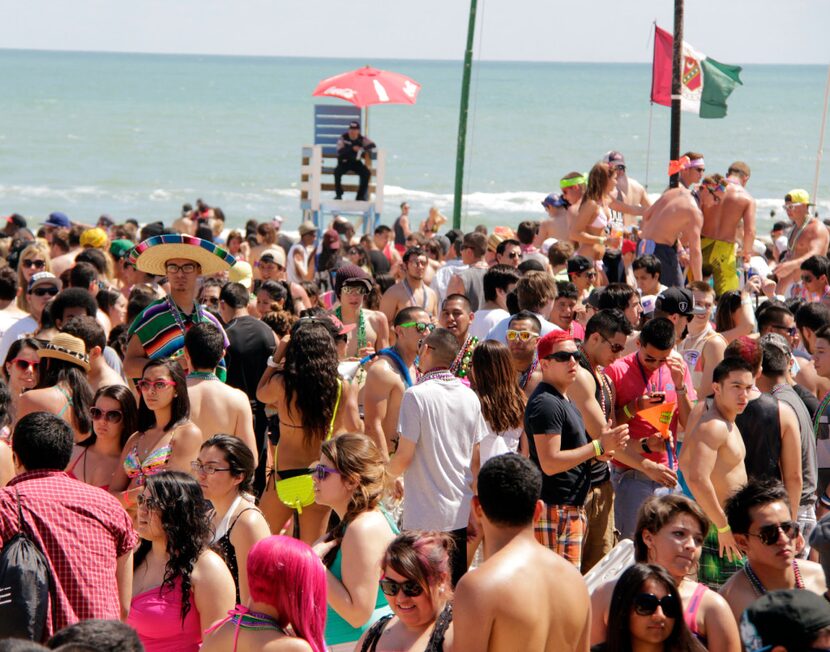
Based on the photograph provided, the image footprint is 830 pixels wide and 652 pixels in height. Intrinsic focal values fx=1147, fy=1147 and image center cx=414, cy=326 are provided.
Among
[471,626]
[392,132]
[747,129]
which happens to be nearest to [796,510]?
[471,626]

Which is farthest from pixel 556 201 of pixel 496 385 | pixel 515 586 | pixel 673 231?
pixel 515 586

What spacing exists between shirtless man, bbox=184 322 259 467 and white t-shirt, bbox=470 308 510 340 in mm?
2045

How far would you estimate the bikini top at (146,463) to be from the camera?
17.0 feet

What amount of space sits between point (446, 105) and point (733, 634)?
114 metres

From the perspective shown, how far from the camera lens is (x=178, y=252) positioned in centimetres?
716

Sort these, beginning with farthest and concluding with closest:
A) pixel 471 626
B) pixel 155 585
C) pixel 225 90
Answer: pixel 225 90
pixel 155 585
pixel 471 626

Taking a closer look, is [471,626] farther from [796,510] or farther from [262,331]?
[262,331]

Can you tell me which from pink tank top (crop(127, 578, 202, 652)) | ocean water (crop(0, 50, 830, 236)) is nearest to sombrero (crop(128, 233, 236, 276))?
pink tank top (crop(127, 578, 202, 652))

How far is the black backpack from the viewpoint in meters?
3.75

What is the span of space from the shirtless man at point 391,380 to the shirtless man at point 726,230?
5.23m

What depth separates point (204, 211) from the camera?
1870 cm

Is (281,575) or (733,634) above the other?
(281,575)

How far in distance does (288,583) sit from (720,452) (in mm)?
2669

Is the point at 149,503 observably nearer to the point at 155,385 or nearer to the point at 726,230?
the point at 155,385
